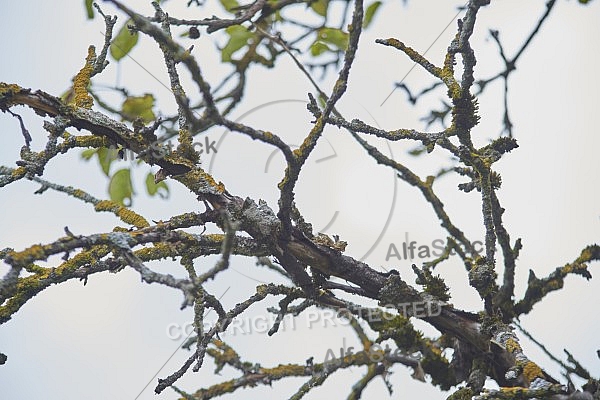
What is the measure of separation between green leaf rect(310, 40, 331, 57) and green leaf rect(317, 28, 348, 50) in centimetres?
5

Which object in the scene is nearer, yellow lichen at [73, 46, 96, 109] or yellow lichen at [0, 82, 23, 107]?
yellow lichen at [0, 82, 23, 107]

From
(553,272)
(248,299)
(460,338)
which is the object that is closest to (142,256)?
(248,299)

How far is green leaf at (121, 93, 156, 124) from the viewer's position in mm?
2549

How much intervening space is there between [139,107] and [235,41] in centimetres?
82

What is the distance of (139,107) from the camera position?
2561 mm

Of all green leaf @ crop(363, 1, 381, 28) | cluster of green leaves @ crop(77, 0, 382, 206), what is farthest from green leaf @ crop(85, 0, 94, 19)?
green leaf @ crop(363, 1, 381, 28)

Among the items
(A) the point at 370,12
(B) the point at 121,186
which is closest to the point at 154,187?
(B) the point at 121,186

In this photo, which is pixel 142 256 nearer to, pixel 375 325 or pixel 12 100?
pixel 12 100

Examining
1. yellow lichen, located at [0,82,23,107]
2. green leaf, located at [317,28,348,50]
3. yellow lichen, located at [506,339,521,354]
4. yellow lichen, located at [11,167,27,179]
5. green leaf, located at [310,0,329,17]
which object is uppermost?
green leaf, located at [310,0,329,17]

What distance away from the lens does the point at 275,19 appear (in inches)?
84.7

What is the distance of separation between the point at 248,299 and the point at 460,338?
2.68 feet

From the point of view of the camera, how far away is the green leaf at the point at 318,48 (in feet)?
7.34

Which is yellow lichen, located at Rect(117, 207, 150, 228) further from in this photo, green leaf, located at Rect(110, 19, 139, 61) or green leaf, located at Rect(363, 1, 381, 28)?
green leaf, located at Rect(363, 1, 381, 28)

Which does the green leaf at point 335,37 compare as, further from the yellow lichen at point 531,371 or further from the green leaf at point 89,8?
the yellow lichen at point 531,371
